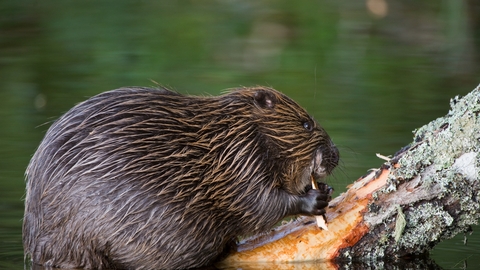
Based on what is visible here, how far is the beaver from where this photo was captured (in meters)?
4.37

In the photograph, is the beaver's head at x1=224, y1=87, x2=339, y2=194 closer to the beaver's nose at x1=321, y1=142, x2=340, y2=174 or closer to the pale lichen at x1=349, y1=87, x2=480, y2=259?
the beaver's nose at x1=321, y1=142, x2=340, y2=174

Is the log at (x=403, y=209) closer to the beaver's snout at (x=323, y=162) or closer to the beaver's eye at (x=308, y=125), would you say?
the beaver's snout at (x=323, y=162)

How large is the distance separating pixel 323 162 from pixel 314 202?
1.35 feet

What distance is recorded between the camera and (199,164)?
4590 millimetres

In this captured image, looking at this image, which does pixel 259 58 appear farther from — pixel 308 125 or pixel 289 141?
pixel 289 141

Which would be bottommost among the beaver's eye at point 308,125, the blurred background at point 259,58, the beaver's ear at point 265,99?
the blurred background at point 259,58

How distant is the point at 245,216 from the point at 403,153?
0.88 meters

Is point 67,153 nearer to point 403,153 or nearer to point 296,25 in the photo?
point 403,153

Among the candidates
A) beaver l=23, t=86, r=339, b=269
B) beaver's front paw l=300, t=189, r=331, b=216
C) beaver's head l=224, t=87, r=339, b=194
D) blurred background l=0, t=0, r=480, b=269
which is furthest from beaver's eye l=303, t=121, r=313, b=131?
blurred background l=0, t=0, r=480, b=269

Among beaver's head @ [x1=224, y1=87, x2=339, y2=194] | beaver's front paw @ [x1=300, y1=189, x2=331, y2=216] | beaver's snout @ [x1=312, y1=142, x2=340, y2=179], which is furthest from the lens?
beaver's snout @ [x1=312, y1=142, x2=340, y2=179]

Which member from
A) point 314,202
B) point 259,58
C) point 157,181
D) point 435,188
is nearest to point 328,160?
point 314,202

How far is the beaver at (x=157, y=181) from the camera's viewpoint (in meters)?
4.37

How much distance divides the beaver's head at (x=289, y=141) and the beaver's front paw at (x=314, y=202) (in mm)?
195

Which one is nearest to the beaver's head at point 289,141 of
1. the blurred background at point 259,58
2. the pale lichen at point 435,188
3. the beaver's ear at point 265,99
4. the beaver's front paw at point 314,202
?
the beaver's ear at point 265,99
